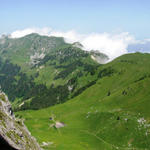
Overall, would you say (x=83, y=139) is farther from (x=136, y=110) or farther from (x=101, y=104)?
(x=101, y=104)

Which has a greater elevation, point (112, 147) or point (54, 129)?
point (112, 147)

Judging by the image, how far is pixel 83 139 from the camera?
419 ft

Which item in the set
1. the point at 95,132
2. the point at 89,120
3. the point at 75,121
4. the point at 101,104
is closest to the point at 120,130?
the point at 95,132

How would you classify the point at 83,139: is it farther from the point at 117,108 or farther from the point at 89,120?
the point at 117,108

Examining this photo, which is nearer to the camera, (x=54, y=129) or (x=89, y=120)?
(x=54, y=129)

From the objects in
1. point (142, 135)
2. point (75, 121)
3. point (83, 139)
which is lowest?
point (75, 121)

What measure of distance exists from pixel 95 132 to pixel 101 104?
5599cm

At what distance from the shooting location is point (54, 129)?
152 m

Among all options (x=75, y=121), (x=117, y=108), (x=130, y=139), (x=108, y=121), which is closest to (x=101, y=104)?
(x=117, y=108)

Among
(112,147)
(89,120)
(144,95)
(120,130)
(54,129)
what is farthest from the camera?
(144,95)

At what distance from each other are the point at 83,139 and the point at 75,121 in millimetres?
42366

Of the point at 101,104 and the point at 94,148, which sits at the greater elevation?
the point at 94,148

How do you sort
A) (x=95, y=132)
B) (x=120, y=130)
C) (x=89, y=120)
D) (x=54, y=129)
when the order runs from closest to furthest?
(x=120, y=130), (x=95, y=132), (x=54, y=129), (x=89, y=120)

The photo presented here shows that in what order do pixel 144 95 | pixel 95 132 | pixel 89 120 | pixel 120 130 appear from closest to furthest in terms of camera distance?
pixel 120 130, pixel 95 132, pixel 89 120, pixel 144 95
